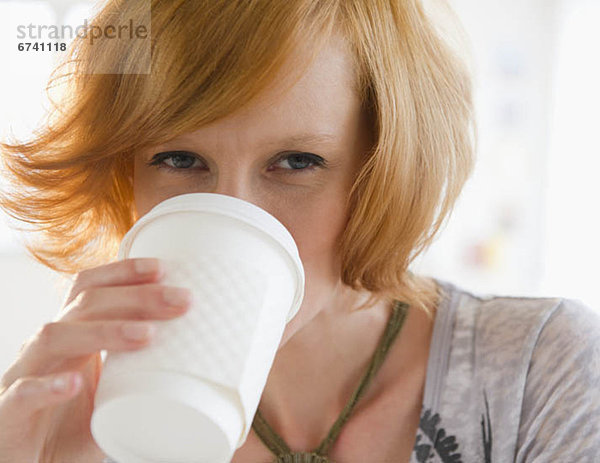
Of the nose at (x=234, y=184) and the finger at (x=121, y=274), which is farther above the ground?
the nose at (x=234, y=184)

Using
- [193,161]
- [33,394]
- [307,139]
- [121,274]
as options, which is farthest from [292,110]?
[33,394]

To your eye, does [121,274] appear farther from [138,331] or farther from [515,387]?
[515,387]

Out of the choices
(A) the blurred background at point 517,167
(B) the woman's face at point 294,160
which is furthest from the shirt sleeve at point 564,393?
(A) the blurred background at point 517,167

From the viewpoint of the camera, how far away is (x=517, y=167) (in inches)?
165

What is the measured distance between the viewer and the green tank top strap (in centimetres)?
105

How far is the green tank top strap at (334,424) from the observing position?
3.45 ft

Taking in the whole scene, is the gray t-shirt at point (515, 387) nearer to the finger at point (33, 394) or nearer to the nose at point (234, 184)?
the nose at point (234, 184)

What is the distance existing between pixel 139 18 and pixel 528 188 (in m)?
3.66

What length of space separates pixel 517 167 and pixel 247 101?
3.63 meters

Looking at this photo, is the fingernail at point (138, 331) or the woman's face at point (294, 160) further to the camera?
the woman's face at point (294, 160)

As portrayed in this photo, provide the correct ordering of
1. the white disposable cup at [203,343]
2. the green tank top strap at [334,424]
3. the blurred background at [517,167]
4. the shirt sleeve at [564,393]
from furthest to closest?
the blurred background at [517,167] → the green tank top strap at [334,424] → the shirt sleeve at [564,393] → the white disposable cup at [203,343]

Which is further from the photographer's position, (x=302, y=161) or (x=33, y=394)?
(x=302, y=161)

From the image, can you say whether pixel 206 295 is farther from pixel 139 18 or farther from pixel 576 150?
pixel 576 150

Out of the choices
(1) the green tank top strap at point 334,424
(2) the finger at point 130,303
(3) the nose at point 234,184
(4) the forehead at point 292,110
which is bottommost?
(1) the green tank top strap at point 334,424
